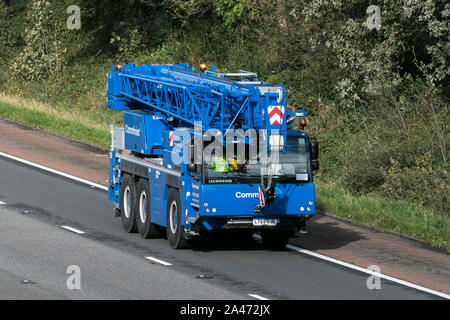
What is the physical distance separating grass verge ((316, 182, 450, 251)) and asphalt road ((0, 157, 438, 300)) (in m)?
3.09

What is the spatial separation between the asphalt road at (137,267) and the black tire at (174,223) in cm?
20

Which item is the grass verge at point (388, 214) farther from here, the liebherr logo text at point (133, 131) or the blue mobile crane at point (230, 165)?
the liebherr logo text at point (133, 131)

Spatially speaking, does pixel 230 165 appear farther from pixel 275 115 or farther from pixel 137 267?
pixel 137 267

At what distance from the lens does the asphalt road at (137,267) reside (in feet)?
54.8

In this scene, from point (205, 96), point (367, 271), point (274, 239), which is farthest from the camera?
point (274, 239)

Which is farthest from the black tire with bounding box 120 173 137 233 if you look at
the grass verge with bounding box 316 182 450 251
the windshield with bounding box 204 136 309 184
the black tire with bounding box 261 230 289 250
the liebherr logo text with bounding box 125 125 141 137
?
the grass verge with bounding box 316 182 450 251

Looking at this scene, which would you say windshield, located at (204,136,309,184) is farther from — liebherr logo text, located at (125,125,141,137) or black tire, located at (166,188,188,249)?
liebherr logo text, located at (125,125,141,137)

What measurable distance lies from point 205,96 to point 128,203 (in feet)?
13.2

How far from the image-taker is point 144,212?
71.3 ft

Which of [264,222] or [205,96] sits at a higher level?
[205,96]

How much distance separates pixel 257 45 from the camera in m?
37.8

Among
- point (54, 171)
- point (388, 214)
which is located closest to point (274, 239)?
point (388, 214)

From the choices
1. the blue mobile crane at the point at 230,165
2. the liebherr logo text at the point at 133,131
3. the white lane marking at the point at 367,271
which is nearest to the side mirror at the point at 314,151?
the blue mobile crane at the point at 230,165
